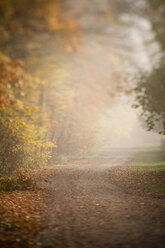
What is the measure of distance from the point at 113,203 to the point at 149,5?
7192 millimetres

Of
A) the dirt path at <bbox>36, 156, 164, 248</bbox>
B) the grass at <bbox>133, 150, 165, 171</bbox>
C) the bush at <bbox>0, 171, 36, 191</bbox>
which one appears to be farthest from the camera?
the grass at <bbox>133, 150, 165, 171</bbox>

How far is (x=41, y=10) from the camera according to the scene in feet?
17.9

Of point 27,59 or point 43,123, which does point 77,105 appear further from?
point 27,59

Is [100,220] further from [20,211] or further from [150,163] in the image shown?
[150,163]

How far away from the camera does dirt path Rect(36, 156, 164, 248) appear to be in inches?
235

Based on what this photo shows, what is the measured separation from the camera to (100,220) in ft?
25.2

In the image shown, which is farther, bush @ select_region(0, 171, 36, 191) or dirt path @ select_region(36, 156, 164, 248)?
bush @ select_region(0, 171, 36, 191)

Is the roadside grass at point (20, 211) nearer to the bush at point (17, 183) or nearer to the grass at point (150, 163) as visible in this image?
the bush at point (17, 183)

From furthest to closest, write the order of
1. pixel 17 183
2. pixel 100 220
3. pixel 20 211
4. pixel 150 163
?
pixel 150 163
pixel 17 183
pixel 20 211
pixel 100 220

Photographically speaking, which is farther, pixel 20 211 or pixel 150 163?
pixel 150 163

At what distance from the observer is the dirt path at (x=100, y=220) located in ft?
19.6

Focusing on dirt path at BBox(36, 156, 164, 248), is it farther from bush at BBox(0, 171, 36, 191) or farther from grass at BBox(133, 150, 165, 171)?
Answer: grass at BBox(133, 150, 165, 171)

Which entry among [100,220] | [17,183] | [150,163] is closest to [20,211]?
[100,220]

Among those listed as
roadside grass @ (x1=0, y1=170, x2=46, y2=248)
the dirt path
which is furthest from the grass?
roadside grass @ (x1=0, y1=170, x2=46, y2=248)
